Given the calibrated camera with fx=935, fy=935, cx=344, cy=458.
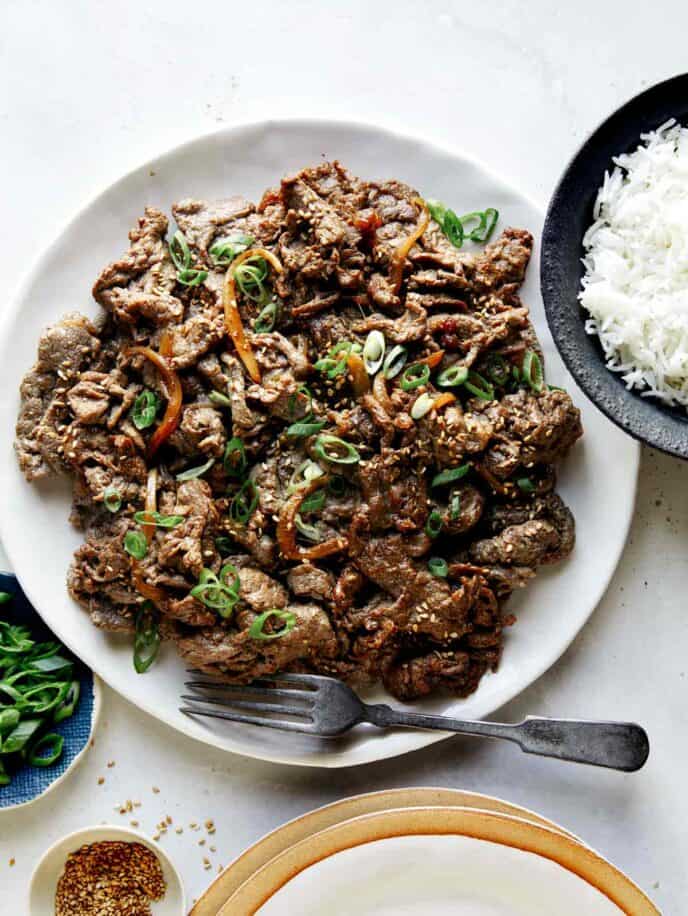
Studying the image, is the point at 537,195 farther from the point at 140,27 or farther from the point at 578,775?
the point at 578,775

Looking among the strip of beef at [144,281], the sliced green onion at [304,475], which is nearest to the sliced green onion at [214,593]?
the sliced green onion at [304,475]

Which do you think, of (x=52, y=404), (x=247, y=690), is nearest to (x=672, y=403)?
(x=247, y=690)

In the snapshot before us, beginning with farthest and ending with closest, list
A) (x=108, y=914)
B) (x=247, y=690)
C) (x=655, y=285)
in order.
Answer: (x=108, y=914), (x=247, y=690), (x=655, y=285)

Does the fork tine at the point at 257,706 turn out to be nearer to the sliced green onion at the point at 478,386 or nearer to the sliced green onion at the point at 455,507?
the sliced green onion at the point at 455,507

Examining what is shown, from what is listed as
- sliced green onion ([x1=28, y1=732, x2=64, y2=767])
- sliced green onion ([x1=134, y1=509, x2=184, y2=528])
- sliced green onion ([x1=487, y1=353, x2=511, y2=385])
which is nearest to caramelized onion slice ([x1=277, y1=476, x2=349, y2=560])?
sliced green onion ([x1=134, y1=509, x2=184, y2=528])

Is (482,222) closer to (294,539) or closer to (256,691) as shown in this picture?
(294,539)

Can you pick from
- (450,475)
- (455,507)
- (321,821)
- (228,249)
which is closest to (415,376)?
(450,475)

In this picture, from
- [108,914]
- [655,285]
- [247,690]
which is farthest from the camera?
[108,914]
